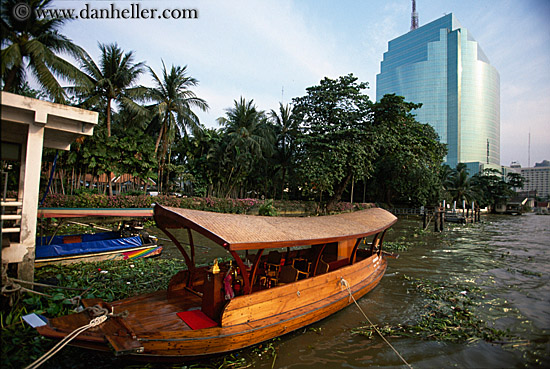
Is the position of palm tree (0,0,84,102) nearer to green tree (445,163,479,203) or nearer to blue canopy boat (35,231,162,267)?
blue canopy boat (35,231,162,267)

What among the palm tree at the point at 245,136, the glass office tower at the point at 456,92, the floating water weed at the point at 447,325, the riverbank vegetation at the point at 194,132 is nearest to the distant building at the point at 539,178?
the glass office tower at the point at 456,92

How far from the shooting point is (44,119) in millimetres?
4730

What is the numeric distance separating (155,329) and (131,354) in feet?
2.01

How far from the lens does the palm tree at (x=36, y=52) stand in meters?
12.2

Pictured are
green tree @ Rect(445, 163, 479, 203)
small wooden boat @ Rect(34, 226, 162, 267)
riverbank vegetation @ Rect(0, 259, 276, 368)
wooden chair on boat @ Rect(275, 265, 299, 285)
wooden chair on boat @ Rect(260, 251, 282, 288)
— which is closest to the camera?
riverbank vegetation @ Rect(0, 259, 276, 368)

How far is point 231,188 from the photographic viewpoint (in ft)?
96.7

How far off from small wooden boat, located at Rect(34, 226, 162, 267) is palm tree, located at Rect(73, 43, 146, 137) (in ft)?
39.9

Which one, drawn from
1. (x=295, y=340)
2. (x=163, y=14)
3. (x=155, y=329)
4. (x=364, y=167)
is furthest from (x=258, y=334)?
(x=364, y=167)

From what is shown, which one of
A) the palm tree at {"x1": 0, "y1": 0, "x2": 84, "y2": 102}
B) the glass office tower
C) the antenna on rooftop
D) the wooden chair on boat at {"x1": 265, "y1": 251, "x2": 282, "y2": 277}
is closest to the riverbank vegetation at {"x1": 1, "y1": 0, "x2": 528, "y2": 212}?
the palm tree at {"x1": 0, "y1": 0, "x2": 84, "y2": 102}

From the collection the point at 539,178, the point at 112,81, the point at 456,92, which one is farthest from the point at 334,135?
the point at 539,178

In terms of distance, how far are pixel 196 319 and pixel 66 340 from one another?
165 centimetres

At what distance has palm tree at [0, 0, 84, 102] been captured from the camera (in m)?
12.2

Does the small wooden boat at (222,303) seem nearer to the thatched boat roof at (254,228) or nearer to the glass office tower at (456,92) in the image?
the thatched boat roof at (254,228)

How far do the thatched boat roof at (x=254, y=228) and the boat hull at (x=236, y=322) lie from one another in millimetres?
864
